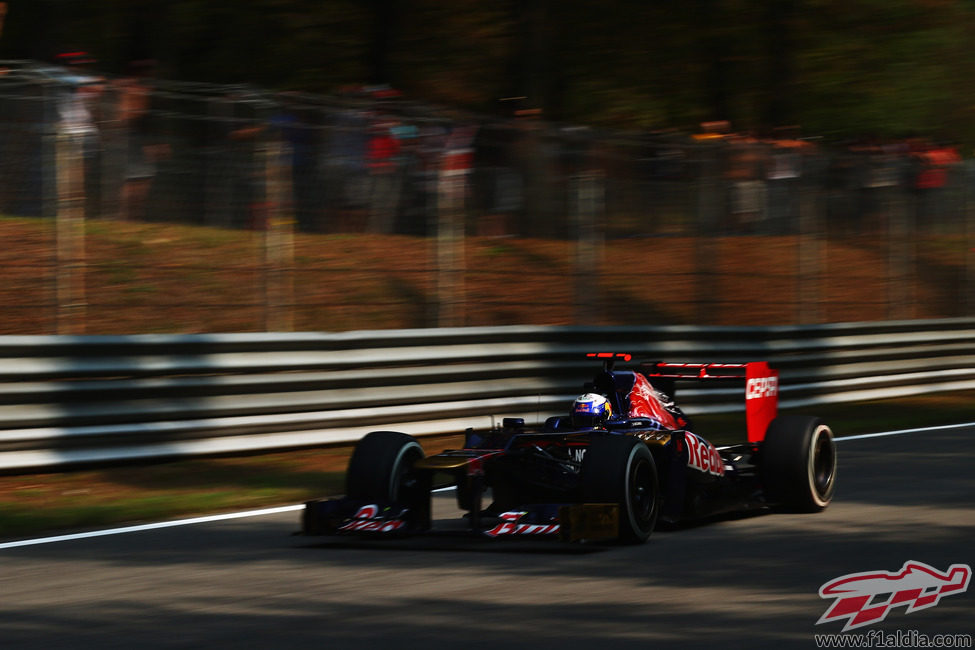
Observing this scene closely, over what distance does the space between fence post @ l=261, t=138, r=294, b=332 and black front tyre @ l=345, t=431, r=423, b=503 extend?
4.40 metres

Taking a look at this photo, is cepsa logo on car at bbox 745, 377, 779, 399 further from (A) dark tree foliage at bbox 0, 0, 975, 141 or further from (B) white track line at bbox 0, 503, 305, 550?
(A) dark tree foliage at bbox 0, 0, 975, 141

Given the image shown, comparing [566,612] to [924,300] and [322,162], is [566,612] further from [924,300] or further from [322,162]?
[924,300]

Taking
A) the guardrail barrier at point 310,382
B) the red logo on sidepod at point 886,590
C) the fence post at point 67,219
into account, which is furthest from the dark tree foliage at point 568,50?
the red logo on sidepod at point 886,590

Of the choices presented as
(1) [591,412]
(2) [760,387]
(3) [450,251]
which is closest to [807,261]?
(3) [450,251]

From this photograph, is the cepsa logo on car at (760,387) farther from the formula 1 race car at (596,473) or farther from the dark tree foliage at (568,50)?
the dark tree foliage at (568,50)

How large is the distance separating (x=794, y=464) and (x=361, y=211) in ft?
20.7

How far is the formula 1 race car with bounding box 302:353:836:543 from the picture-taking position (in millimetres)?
7570

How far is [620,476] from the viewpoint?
24.5 feet

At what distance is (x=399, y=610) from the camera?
20.0 feet

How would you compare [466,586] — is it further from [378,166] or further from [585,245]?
[585,245]

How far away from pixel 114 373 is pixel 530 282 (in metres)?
5.91

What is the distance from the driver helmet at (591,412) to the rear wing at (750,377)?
87 centimetres

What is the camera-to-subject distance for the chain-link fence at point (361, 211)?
1166cm

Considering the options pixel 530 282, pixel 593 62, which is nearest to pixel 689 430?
pixel 530 282
